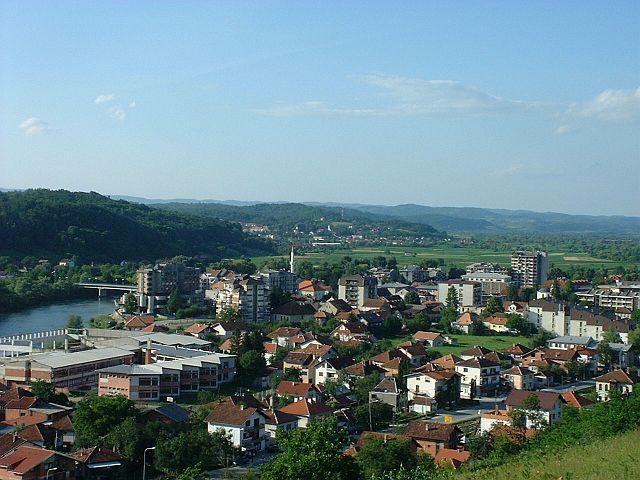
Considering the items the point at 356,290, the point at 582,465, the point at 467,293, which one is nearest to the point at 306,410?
the point at 582,465

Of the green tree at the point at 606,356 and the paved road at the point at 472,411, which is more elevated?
the green tree at the point at 606,356

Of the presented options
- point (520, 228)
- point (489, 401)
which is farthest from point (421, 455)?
point (520, 228)

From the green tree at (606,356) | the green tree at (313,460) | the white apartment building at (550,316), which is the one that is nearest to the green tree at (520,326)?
the white apartment building at (550,316)

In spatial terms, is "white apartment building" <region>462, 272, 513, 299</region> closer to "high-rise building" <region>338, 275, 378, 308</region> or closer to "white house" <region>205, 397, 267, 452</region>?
"high-rise building" <region>338, 275, 378, 308</region>

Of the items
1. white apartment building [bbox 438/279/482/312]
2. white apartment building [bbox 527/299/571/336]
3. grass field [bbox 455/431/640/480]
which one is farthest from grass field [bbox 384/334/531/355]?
grass field [bbox 455/431/640/480]

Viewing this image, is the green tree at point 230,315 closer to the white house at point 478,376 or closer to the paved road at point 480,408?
the white house at point 478,376

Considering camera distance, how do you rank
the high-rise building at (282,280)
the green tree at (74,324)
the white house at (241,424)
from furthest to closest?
the high-rise building at (282,280) → the green tree at (74,324) → the white house at (241,424)

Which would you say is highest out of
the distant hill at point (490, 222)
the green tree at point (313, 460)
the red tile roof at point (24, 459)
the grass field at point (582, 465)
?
the grass field at point (582, 465)

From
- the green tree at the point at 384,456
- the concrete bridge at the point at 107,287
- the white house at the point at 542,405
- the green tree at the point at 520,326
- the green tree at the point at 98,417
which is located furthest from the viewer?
the concrete bridge at the point at 107,287
